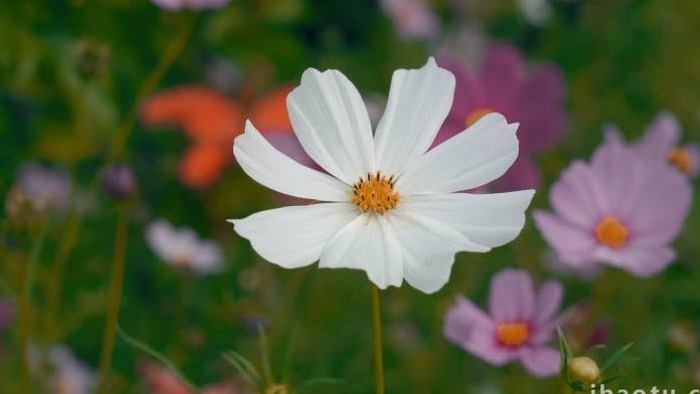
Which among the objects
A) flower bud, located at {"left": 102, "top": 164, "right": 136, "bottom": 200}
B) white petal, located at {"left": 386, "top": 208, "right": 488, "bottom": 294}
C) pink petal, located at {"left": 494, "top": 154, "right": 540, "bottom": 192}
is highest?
pink petal, located at {"left": 494, "top": 154, "right": 540, "bottom": 192}

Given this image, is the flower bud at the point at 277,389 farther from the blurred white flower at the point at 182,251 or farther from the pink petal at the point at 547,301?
the blurred white flower at the point at 182,251

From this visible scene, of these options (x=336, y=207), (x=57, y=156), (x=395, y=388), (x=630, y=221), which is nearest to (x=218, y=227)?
(x=57, y=156)

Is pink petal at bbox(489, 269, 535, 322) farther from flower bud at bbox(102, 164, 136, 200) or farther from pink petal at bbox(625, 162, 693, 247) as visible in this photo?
flower bud at bbox(102, 164, 136, 200)

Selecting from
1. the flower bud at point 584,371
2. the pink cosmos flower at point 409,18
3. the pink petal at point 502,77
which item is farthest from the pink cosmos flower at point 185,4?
the pink cosmos flower at point 409,18

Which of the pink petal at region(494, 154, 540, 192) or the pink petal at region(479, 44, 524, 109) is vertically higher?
the pink petal at region(479, 44, 524, 109)

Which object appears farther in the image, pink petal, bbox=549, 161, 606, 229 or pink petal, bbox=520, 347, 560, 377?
pink petal, bbox=549, 161, 606, 229

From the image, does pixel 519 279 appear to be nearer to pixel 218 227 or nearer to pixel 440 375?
pixel 440 375

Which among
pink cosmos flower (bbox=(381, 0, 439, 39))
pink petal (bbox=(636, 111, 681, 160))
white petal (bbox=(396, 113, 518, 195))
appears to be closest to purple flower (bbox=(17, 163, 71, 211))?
pink cosmos flower (bbox=(381, 0, 439, 39))
